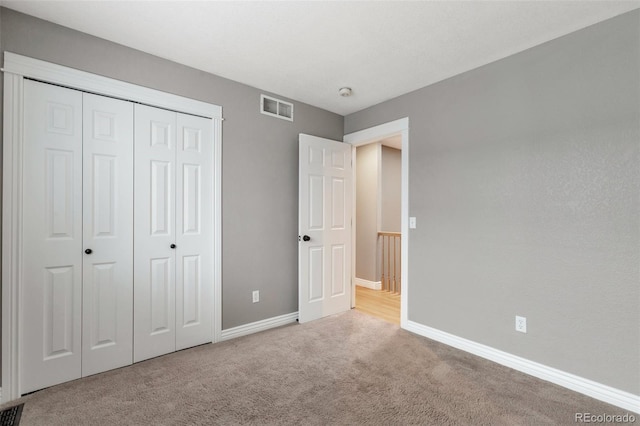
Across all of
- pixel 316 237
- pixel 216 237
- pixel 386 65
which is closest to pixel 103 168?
pixel 216 237

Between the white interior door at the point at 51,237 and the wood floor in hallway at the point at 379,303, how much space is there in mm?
2934

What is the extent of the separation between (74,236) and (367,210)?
4027 millimetres

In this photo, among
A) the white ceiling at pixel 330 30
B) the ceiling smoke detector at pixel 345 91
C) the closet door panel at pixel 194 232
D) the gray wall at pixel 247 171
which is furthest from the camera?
the ceiling smoke detector at pixel 345 91

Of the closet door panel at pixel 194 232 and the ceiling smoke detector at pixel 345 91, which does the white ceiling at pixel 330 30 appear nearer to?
the ceiling smoke detector at pixel 345 91

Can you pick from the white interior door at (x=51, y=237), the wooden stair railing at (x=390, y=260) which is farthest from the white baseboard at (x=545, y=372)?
the white interior door at (x=51, y=237)

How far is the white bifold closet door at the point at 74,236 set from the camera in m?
2.04

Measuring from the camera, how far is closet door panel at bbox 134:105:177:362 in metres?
2.46

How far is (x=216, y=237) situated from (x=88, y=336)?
1.18 m

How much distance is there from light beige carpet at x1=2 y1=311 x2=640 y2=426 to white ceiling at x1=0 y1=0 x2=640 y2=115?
253cm

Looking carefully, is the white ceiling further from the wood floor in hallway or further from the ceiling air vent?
the wood floor in hallway

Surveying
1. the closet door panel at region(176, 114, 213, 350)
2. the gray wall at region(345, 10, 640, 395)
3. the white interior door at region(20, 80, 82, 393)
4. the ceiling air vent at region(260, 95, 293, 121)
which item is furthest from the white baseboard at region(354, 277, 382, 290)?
the white interior door at region(20, 80, 82, 393)

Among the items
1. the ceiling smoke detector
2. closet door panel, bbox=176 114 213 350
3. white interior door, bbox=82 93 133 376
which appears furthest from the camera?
the ceiling smoke detector

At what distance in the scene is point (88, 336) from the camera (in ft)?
7.35

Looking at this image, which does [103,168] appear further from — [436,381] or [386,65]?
[436,381]
